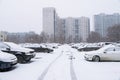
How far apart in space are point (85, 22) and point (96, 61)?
119 metres

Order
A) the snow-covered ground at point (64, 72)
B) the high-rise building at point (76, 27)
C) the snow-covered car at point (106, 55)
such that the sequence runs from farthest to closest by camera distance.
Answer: the high-rise building at point (76, 27) → the snow-covered car at point (106, 55) → the snow-covered ground at point (64, 72)

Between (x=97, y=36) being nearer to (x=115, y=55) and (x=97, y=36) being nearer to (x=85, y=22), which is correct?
(x=85, y=22)

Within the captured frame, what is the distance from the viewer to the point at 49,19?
402 ft

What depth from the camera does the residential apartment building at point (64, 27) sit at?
123m

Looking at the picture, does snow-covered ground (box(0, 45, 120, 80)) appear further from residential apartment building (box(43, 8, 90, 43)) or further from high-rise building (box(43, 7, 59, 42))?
high-rise building (box(43, 7, 59, 42))

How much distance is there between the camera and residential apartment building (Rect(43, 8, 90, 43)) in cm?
12256

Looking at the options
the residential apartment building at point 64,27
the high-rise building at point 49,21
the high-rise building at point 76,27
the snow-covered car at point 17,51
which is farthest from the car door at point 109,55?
the high-rise building at point 76,27

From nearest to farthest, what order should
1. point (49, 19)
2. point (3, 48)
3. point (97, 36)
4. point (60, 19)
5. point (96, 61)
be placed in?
point (3, 48) → point (96, 61) → point (97, 36) → point (49, 19) → point (60, 19)

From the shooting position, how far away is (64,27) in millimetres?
131250

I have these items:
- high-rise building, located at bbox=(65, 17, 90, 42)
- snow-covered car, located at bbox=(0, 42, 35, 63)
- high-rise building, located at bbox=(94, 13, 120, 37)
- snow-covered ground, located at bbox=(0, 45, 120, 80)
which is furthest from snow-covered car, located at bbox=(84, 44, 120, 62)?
high-rise building, located at bbox=(65, 17, 90, 42)

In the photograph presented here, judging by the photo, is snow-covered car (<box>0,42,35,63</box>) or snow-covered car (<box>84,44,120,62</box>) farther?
snow-covered car (<box>84,44,120,62</box>)

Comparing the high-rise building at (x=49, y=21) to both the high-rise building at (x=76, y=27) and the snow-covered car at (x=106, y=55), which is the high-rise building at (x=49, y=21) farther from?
the snow-covered car at (x=106, y=55)

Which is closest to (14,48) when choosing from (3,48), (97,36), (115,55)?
(3,48)

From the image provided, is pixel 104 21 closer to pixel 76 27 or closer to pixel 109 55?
pixel 76 27
